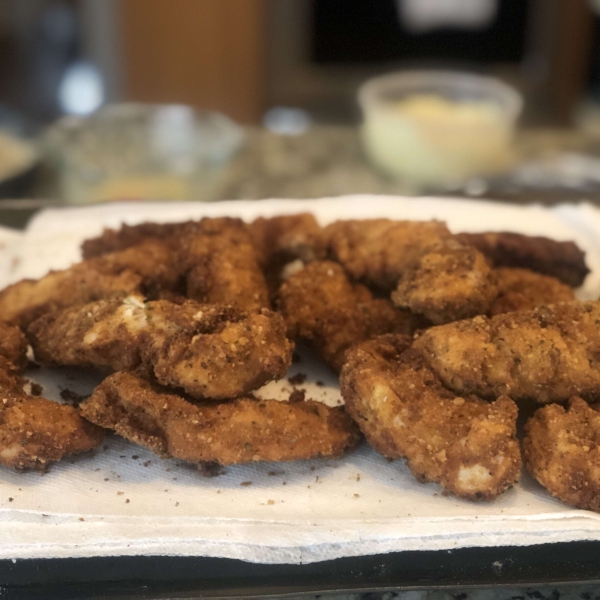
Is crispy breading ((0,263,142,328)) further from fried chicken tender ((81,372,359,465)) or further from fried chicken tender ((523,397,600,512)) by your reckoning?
fried chicken tender ((523,397,600,512))

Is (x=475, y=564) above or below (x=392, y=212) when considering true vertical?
below

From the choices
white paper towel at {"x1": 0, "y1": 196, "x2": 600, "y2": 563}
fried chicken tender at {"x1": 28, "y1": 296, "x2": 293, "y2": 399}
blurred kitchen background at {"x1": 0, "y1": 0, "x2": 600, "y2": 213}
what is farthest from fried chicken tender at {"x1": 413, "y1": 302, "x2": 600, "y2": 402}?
blurred kitchen background at {"x1": 0, "y1": 0, "x2": 600, "y2": 213}

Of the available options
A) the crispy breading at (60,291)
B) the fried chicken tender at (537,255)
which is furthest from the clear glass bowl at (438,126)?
the crispy breading at (60,291)

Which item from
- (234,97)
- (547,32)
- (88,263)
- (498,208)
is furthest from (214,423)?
(547,32)

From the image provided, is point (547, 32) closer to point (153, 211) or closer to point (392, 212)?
point (392, 212)

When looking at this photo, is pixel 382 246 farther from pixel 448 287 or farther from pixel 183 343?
pixel 183 343

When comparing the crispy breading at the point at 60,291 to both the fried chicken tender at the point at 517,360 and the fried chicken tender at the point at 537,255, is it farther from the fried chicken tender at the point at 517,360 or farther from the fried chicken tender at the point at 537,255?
the fried chicken tender at the point at 537,255
